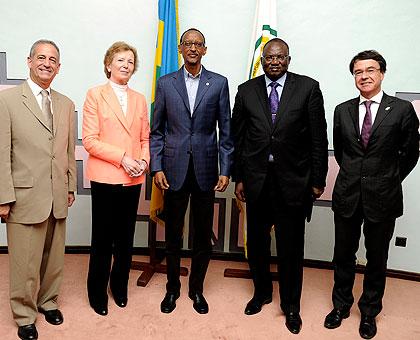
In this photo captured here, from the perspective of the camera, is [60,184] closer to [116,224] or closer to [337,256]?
[116,224]

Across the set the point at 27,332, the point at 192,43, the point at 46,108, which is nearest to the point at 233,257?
the point at 27,332

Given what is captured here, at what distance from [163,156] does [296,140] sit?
75 centimetres

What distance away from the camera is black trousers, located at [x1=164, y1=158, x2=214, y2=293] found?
8.23ft

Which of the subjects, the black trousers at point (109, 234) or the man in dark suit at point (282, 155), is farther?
the black trousers at point (109, 234)

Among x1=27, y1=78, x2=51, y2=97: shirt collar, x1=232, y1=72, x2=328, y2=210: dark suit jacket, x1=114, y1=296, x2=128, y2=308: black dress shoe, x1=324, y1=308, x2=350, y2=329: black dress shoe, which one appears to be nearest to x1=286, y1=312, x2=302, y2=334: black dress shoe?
x1=324, y1=308, x2=350, y2=329: black dress shoe

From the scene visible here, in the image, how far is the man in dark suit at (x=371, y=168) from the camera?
2.26m

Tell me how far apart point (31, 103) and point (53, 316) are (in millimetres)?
1167

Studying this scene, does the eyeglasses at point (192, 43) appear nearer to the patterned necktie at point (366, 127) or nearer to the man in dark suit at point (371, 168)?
the man in dark suit at point (371, 168)

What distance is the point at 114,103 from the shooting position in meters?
2.36

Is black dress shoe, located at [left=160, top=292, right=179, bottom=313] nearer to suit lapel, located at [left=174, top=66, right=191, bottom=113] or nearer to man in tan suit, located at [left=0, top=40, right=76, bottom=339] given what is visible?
man in tan suit, located at [left=0, top=40, right=76, bottom=339]

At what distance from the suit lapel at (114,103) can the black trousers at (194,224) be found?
435 mm

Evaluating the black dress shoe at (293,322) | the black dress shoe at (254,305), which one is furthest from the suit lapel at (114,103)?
the black dress shoe at (293,322)

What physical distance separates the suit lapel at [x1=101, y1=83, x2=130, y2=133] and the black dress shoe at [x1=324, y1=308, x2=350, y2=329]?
1559mm

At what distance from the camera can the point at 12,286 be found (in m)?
2.24
